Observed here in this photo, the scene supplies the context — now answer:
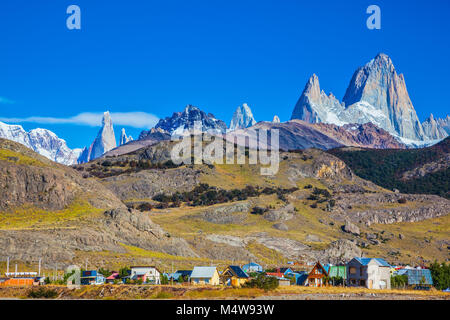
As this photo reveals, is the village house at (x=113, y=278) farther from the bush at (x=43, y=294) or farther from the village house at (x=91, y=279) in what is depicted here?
the bush at (x=43, y=294)

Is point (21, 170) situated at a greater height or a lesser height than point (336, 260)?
greater

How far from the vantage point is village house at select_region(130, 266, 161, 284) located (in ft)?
360

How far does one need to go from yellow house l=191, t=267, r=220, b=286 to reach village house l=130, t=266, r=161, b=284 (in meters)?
6.57

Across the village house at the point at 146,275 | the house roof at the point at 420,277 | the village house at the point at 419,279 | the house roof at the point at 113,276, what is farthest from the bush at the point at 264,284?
the house roof at the point at 420,277

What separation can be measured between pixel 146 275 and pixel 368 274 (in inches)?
1514

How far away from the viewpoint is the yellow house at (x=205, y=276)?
106 meters

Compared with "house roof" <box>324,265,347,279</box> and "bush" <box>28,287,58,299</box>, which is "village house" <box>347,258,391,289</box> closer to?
"house roof" <box>324,265,347,279</box>

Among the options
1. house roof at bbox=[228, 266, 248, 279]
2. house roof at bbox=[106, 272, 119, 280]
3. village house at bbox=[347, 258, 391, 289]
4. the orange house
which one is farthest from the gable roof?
house roof at bbox=[106, 272, 119, 280]

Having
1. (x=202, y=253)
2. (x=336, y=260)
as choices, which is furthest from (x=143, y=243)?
(x=336, y=260)

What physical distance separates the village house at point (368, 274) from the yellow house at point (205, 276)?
74.9 feet

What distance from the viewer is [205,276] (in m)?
107

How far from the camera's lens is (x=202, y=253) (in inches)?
6836
